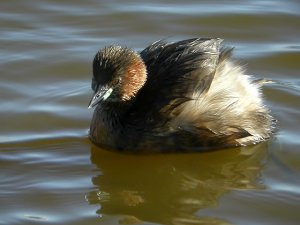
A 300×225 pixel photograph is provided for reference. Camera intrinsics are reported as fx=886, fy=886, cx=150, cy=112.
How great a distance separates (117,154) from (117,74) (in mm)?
597

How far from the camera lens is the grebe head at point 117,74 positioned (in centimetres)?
641

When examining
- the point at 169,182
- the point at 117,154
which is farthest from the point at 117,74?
the point at 169,182

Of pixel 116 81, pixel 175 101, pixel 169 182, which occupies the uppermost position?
pixel 116 81

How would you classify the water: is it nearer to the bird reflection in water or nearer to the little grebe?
the bird reflection in water

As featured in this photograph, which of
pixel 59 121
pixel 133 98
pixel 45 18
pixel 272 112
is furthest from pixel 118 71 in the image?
pixel 45 18

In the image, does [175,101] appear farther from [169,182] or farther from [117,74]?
[169,182]

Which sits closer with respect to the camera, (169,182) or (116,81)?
(169,182)

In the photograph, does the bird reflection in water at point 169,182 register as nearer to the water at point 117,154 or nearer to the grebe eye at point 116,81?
the water at point 117,154

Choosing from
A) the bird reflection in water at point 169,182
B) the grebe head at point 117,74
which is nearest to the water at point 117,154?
the bird reflection in water at point 169,182

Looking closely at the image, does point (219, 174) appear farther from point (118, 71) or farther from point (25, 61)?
point (25, 61)

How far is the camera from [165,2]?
360 inches

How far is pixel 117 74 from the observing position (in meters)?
6.51

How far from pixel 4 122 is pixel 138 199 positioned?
1563 mm

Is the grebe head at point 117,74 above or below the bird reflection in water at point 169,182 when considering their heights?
above
